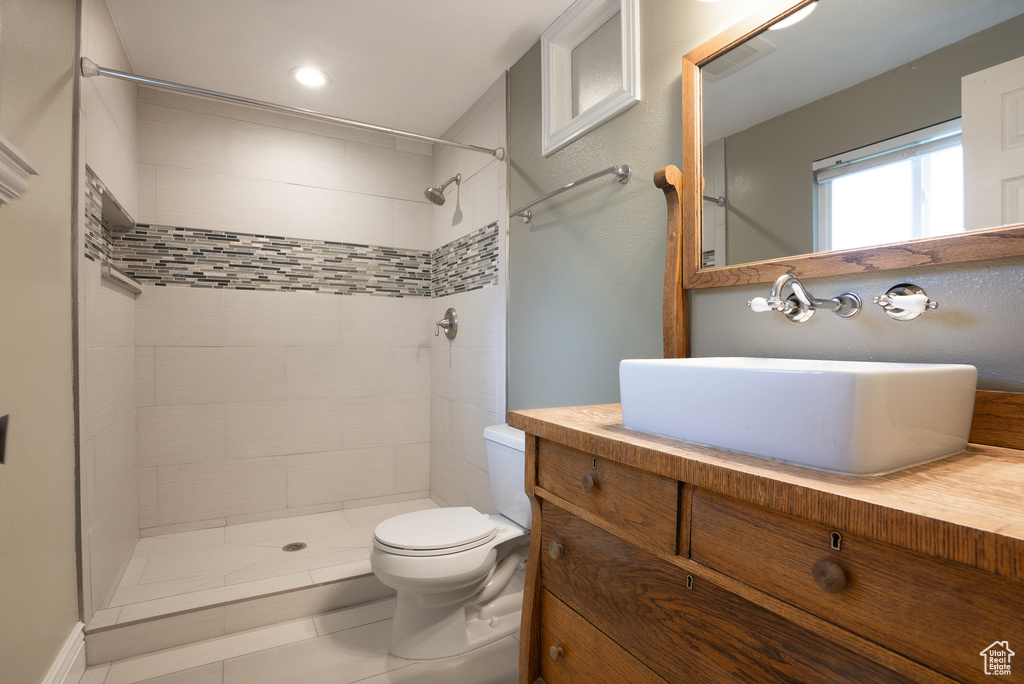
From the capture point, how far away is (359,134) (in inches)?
117

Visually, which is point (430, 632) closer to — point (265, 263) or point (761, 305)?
point (761, 305)

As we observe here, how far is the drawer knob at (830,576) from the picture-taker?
566 millimetres

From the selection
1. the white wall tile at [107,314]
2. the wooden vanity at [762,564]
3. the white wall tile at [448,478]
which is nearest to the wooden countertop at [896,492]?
the wooden vanity at [762,564]

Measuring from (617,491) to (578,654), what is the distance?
0.37 meters

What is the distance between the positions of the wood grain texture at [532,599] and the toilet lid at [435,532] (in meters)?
0.54

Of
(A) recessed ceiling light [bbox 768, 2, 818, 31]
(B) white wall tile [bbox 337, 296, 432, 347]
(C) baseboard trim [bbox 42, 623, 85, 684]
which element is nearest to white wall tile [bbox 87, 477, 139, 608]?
(C) baseboard trim [bbox 42, 623, 85, 684]

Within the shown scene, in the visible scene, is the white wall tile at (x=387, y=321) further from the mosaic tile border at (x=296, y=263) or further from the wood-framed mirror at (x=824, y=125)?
the wood-framed mirror at (x=824, y=125)

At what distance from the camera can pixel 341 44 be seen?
2102mm

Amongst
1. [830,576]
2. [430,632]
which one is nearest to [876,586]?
[830,576]

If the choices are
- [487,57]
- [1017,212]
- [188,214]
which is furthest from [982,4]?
[188,214]

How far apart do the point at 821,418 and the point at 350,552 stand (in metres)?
2.20

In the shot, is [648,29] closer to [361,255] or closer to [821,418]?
[821,418]

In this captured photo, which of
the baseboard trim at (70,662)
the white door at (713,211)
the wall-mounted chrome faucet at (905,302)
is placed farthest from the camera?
the baseboard trim at (70,662)

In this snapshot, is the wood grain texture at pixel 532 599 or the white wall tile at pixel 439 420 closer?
the wood grain texture at pixel 532 599
